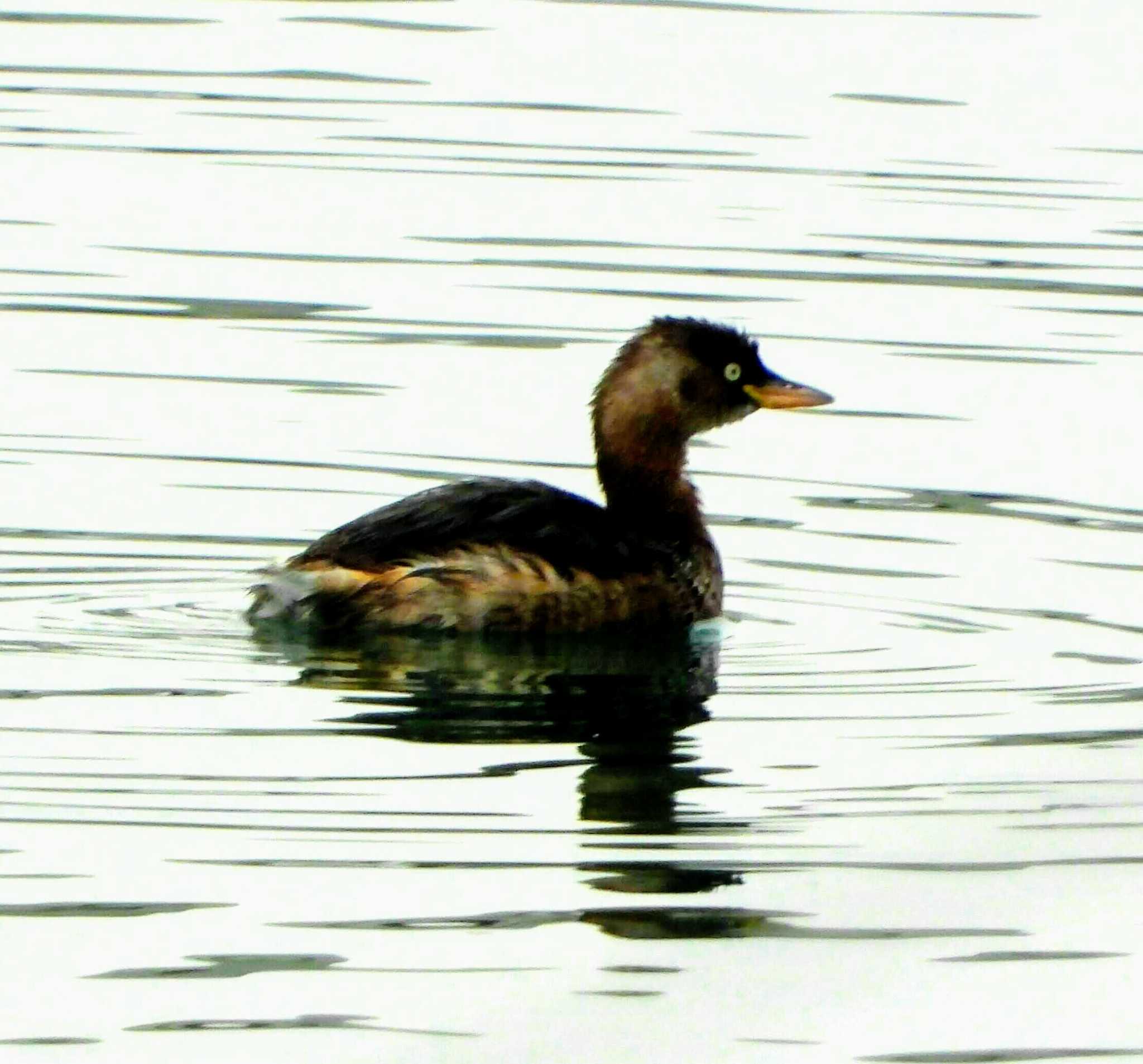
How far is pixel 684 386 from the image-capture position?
994cm

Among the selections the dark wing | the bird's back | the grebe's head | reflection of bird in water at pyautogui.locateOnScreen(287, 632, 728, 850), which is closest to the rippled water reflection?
reflection of bird in water at pyautogui.locateOnScreen(287, 632, 728, 850)

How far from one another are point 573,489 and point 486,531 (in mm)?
1864

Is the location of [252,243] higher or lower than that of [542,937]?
higher

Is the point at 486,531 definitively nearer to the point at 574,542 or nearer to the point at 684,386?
the point at 574,542

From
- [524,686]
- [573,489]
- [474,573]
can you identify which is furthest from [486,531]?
[573,489]

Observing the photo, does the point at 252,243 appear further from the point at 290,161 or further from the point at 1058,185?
the point at 1058,185

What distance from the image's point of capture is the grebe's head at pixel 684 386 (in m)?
9.83

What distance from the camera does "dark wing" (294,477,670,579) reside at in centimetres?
884

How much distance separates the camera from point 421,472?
1063 cm

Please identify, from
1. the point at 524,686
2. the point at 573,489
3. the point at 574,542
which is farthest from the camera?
the point at 573,489

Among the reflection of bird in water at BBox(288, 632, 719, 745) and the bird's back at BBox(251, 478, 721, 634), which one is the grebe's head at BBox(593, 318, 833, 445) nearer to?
the bird's back at BBox(251, 478, 721, 634)

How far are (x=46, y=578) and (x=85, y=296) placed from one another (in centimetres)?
356

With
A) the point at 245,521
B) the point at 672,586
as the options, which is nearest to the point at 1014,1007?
the point at 672,586

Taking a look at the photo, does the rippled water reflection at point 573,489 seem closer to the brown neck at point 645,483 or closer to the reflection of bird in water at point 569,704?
the reflection of bird in water at point 569,704
